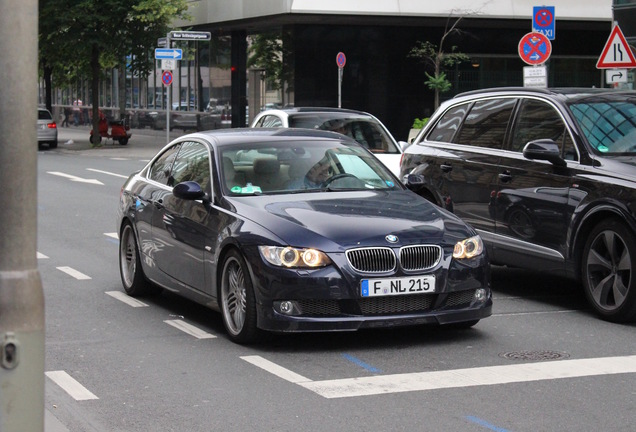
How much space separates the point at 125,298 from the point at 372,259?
3401mm

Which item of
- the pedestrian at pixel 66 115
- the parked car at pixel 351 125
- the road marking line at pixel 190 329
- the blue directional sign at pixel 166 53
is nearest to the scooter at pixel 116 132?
the blue directional sign at pixel 166 53

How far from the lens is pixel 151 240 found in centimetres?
1011

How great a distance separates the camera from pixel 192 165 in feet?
32.3

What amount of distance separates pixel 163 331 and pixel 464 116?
4076mm

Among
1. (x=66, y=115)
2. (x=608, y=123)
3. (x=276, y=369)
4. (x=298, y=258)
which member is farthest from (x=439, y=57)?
(x=66, y=115)

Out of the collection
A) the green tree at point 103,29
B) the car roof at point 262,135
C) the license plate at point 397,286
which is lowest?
the license plate at point 397,286

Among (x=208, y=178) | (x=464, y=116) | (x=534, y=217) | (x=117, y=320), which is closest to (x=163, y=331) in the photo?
(x=117, y=320)

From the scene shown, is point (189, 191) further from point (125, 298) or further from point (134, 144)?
point (134, 144)

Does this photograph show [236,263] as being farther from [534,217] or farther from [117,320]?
[534,217]

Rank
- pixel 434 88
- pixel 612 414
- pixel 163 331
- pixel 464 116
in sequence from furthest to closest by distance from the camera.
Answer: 1. pixel 434 88
2. pixel 464 116
3. pixel 163 331
4. pixel 612 414

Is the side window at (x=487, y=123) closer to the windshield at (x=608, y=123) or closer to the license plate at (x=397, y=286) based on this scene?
the windshield at (x=608, y=123)

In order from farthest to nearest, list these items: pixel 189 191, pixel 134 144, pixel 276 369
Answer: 1. pixel 134 144
2. pixel 189 191
3. pixel 276 369

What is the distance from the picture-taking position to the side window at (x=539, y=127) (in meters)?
10.1

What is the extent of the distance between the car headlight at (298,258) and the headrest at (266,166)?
55.2 inches
